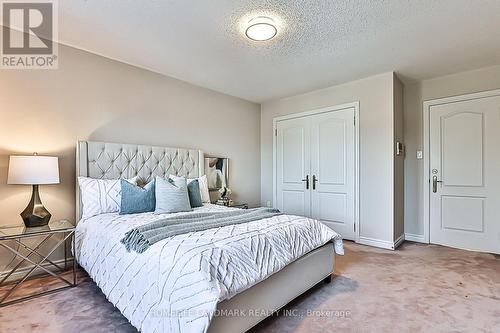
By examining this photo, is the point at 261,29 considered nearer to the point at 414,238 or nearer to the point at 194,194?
the point at 194,194

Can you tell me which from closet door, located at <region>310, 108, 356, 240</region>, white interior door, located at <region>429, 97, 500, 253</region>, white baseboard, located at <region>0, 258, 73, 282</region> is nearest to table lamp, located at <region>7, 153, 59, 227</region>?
white baseboard, located at <region>0, 258, 73, 282</region>

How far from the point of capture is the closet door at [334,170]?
4.00 metres

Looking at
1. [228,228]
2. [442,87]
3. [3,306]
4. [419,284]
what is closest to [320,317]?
[228,228]

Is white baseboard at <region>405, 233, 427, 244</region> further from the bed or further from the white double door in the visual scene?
the bed

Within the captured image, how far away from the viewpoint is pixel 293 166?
15.4 ft

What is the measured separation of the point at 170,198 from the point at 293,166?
2575 millimetres

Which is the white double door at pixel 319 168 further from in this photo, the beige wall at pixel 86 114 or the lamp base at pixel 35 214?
the lamp base at pixel 35 214

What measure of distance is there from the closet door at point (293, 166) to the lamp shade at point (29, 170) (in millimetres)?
3457

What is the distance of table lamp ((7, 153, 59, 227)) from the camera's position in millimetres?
2258

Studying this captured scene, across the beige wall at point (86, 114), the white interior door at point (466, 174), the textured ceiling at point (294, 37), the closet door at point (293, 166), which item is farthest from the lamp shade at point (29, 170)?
the white interior door at point (466, 174)

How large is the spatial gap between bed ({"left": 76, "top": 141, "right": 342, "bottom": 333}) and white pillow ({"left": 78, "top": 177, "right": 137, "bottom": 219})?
122mm

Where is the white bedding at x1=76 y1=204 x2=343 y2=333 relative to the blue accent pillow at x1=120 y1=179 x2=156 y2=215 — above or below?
below

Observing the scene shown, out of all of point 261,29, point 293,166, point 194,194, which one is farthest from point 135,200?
point 293,166

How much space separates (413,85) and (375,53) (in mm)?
1497
